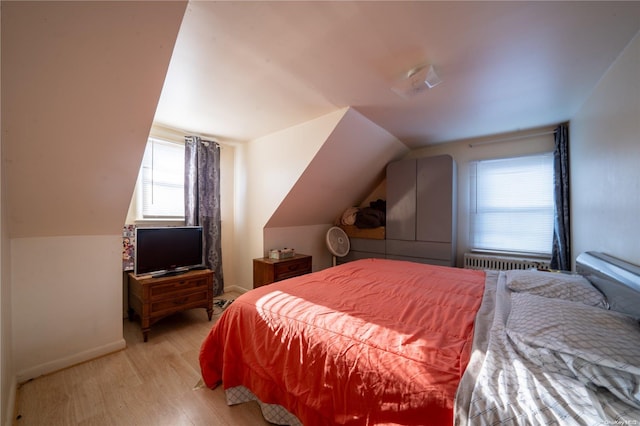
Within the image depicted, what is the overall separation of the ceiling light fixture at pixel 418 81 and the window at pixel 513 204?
2245 millimetres

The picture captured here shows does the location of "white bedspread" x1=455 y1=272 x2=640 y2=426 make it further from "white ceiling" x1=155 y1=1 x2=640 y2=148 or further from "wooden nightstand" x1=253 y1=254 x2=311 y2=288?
"wooden nightstand" x1=253 y1=254 x2=311 y2=288

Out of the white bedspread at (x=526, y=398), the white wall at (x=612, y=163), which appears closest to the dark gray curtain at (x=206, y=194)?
the white bedspread at (x=526, y=398)

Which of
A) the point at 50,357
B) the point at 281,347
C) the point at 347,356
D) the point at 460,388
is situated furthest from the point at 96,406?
the point at 460,388

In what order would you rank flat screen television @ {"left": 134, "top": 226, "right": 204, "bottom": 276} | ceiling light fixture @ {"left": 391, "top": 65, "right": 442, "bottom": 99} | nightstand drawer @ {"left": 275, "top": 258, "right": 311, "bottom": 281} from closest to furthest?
ceiling light fixture @ {"left": 391, "top": 65, "right": 442, "bottom": 99}
flat screen television @ {"left": 134, "top": 226, "right": 204, "bottom": 276}
nightstand drawer @ {"left": 275, "top": 258, "right": 311, "bottom": 281}

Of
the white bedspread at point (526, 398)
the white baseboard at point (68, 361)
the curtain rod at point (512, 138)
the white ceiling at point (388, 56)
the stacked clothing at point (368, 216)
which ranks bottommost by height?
the white baseboard at point (68, 361)

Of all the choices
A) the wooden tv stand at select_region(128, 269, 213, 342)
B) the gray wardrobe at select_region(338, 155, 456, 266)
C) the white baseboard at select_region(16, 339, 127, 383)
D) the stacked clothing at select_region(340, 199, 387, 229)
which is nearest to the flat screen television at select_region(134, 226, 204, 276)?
the wooden tv stand at select_region(128, 269, 213, 342)

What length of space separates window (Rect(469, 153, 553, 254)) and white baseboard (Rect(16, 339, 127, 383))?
4.59 meters

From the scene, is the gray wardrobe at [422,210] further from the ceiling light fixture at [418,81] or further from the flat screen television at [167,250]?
the flat screen television at [167,250]

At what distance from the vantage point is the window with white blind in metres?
3.04

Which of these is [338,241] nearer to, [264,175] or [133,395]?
[264,175]

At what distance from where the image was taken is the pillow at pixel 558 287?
142cm

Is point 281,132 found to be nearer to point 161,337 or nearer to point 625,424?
point 161,337

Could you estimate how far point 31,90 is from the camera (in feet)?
4.40

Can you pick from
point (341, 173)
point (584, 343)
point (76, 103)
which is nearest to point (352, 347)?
point (584, 343)
